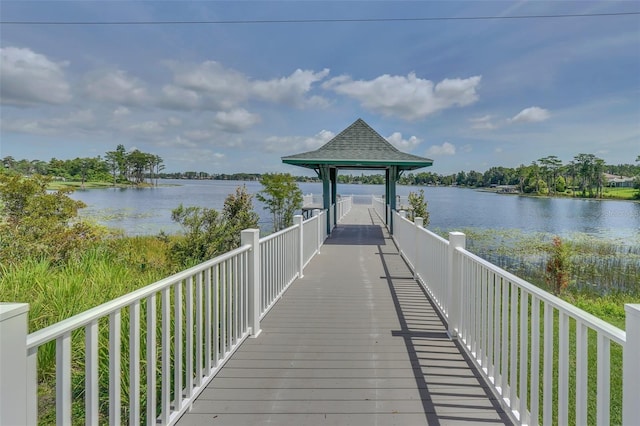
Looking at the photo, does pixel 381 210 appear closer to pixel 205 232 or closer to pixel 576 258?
pixel 576 258

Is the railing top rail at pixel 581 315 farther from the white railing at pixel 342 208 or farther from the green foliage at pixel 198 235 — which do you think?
the white railing at pixel 342 208

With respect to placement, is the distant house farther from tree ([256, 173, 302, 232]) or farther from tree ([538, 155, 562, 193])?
tree ([256, 173, 302, 232])

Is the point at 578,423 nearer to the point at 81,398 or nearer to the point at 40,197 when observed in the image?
the point at 81,398

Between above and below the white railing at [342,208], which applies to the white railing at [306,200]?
above

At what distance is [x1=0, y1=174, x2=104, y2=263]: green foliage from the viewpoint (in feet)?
22.3

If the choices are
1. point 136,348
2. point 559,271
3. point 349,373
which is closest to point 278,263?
point 349,373

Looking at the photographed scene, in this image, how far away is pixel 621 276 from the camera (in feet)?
33.9

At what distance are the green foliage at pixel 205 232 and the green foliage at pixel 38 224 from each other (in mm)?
1887

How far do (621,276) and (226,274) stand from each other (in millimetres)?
12184

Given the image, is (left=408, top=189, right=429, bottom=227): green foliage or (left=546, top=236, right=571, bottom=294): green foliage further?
(left=408, top=189, right=429, bottom=227): green foliage

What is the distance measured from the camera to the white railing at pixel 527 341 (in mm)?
1358

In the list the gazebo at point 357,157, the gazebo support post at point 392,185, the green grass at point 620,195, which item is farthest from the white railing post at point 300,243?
the green grass at point 620,195

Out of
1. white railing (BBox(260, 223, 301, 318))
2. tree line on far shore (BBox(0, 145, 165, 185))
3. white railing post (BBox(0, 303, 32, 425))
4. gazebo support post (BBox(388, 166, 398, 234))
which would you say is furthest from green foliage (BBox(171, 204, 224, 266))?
tree line on far shore (BBox(0, 145, 165, 185))

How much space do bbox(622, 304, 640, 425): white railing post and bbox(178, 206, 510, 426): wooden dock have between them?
1.08 metres
